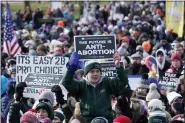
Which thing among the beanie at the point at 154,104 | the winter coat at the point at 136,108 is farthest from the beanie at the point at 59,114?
the beanie at the point at 154,104

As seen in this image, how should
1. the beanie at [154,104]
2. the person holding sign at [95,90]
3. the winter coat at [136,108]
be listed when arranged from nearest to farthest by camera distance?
the person holding sign at [95,90] < the beanie at [154,104] < the winter coat at [136,108]

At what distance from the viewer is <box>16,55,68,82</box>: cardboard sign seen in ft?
42.4

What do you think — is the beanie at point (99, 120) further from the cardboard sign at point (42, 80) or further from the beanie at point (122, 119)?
the cardboard sign at point (42, 80)

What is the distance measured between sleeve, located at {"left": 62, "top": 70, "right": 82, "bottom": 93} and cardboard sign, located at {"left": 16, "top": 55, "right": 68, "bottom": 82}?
3269 millimetres

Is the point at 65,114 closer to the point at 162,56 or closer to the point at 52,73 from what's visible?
the point at 52,73

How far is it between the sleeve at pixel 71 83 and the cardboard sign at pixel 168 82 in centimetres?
435

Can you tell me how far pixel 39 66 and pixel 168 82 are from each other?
7.36ft

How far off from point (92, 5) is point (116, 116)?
126ft

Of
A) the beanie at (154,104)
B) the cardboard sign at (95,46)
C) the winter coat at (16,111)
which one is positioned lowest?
the winter coat at (16,111)

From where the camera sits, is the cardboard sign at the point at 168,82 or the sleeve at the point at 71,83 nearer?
the sleeve at the point at 71,83

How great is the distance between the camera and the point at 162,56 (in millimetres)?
16312

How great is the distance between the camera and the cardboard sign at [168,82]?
13805 mm

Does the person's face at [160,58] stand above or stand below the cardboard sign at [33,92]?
above

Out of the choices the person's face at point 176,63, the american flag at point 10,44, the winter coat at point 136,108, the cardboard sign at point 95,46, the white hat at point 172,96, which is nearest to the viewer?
the winter coat at point 136,108
